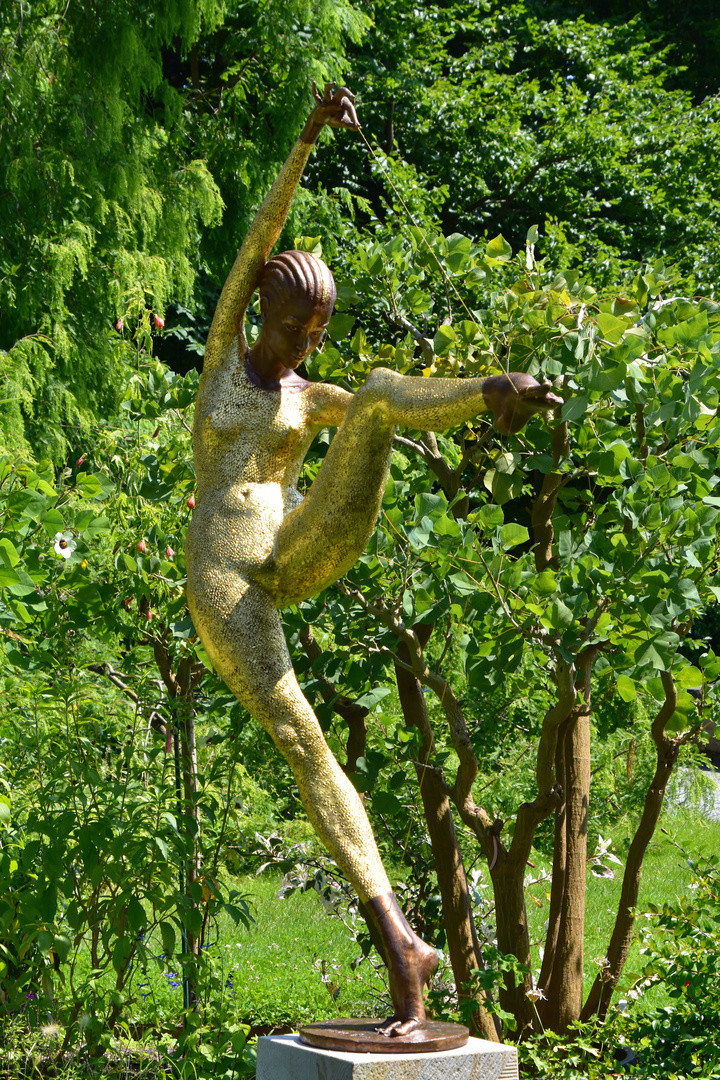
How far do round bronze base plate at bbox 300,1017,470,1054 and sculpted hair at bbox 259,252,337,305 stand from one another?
4.95ft

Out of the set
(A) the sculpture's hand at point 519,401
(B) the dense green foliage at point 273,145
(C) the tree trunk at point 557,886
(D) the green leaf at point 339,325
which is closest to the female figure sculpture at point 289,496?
(A) the sculpture's hand at point 519,401

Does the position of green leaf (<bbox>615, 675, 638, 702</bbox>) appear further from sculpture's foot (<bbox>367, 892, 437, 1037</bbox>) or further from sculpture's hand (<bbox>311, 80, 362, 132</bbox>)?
sculpture's hand (<bbox>311, 80, 362, 132</bbox>)

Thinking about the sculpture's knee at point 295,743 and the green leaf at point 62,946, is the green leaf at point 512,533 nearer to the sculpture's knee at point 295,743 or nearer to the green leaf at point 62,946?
the sculpture's knee at point 295,743

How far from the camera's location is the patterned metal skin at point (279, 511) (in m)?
2.23

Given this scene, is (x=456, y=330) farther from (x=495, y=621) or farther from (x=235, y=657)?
(x=235, y=657)

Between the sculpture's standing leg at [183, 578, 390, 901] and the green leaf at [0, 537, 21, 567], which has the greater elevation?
the green leaf at [0, 537, 21, 567]

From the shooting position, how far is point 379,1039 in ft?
6.81

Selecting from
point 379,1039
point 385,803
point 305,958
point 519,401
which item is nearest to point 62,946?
point 385,803

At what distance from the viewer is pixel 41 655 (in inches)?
133

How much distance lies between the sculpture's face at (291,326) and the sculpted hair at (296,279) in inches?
0.5

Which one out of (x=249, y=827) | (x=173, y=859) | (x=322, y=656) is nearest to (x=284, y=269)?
(x=322, y=656)

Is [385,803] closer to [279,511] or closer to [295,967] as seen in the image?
[279,511]

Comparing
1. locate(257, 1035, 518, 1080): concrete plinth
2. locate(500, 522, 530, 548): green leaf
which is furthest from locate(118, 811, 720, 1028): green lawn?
locate(500, 522, 530, 548): green leaf

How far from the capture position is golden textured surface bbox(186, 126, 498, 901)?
7.32ft
